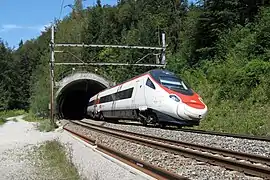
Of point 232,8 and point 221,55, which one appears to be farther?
point 232,8

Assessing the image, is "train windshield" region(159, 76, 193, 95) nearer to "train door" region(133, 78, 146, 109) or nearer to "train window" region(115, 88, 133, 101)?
"train door" region(133, 78, 146, 109)

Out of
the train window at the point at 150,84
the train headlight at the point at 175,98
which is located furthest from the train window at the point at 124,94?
the train headlight at the point at 175,98

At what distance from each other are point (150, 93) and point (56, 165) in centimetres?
939

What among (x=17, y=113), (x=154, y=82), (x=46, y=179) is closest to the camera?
(x=46, y=179)

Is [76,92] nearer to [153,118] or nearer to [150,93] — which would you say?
[153,118]

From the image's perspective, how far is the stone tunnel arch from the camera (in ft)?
150

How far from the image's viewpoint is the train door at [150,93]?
803 inches

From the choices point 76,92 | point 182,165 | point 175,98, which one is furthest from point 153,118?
point 76,92

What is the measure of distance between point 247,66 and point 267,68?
1628 millimetres

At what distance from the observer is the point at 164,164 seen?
10.4 m

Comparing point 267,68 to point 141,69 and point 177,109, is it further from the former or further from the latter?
point 141,69

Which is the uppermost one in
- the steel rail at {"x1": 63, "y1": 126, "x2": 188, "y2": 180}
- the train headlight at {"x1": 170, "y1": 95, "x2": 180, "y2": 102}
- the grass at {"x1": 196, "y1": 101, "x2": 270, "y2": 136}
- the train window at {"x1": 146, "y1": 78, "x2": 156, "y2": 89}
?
the train window at {"x1": 146, "y1": 78, "x2": 156, "y2": 89}

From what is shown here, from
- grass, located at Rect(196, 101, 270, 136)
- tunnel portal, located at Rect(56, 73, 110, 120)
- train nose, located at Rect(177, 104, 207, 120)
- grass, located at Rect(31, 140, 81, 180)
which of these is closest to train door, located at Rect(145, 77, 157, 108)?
train nose, located at Rect(177, 104, 207, 120)

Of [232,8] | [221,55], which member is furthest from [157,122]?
[232,8]
